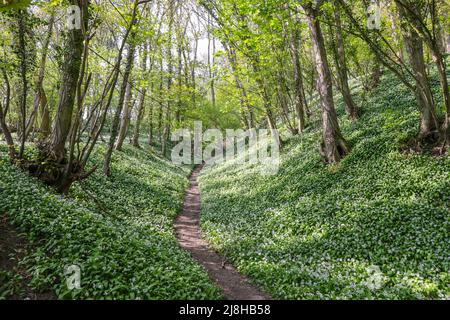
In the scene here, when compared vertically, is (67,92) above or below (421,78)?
below

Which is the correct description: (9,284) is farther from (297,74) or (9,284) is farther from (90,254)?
(297,74)

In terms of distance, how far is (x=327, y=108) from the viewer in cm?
1225

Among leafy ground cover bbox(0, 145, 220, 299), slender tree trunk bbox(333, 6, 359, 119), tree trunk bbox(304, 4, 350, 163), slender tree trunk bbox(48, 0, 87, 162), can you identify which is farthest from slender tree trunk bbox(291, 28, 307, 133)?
leafy ground cover bbox(0, 145, 220, 299)

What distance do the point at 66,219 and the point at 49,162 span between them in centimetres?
356

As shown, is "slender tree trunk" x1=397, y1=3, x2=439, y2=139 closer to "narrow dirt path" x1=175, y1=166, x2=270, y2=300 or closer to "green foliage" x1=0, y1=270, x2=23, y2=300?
"narrow dirt path" x1=175, y1=166, x2=270, y2=300

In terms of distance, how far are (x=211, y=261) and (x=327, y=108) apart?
314 inches

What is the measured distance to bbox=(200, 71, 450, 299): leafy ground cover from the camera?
623 centimetres

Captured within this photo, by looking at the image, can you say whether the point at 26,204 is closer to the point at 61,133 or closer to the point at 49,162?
the point at 49,162

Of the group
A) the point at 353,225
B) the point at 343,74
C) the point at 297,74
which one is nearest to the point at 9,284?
the point at 353,225

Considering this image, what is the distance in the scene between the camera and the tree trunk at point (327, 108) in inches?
482

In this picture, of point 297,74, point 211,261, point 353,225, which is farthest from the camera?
point 297,74

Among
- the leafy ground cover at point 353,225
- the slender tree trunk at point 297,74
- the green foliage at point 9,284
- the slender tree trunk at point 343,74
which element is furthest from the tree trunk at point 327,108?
the green foliage at point 9,284

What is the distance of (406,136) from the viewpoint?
10.6m

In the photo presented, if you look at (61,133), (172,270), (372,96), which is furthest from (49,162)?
(372,96)
